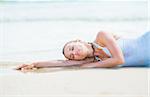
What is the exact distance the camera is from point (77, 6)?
26.4 feet

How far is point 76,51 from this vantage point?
101 inches

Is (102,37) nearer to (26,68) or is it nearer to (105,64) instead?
(105,64)

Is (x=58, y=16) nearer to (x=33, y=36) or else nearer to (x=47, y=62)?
(x=33, y=36)

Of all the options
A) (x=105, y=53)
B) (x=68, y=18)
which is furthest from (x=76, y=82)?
(x=68, y=18)

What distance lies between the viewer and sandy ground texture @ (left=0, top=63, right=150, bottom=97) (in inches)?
78.4

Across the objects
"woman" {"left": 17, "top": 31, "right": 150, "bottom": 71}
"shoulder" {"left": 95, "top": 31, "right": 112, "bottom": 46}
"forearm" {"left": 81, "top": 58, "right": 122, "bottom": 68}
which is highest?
→ "shoulder" {"left": 95, "top": 31, "right": 112, "bottom": 46}

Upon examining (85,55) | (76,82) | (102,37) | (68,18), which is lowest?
(76,82)

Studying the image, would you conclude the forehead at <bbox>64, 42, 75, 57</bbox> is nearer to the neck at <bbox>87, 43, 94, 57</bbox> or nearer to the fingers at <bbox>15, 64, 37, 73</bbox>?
the neck at <bbox>87, 43, 94, 57</bbox>

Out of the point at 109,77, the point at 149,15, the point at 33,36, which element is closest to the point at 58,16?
the point at 149,15

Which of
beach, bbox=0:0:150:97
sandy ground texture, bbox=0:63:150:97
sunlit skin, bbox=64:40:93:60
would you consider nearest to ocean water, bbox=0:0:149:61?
beach, bbox=0:0:150:97

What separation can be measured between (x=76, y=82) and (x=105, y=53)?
503mm

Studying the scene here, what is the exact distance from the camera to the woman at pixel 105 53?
2578 millimetres

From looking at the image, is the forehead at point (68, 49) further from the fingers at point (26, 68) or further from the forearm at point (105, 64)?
the fingers at point (26, 68)

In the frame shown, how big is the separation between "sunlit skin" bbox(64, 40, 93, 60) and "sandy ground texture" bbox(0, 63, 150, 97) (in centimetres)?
9
